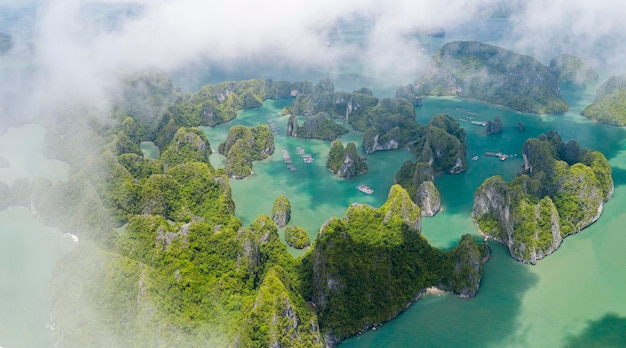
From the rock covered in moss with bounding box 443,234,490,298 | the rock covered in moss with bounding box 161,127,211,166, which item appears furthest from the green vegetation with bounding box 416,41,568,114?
the rock covered in moss with bounding box 443,234,490,298

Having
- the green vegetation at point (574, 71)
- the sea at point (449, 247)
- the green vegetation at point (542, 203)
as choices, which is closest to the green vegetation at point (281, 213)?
the sea at point (449, 247)

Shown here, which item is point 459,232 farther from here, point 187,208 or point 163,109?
point 163,109

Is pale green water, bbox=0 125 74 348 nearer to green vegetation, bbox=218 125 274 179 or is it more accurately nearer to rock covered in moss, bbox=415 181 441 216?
green vegetation, bbox=218 125 274 179

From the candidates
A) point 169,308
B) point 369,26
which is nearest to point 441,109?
point 169,308

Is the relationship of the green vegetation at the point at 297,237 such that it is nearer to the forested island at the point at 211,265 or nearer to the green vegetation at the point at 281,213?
the forested island at the point at 211,265

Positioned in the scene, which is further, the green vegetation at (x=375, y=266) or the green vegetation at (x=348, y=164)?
the green vegetation at (x=348, y=164)

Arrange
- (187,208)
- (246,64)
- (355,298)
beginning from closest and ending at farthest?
(355,298) < (187,208) < (246,64)

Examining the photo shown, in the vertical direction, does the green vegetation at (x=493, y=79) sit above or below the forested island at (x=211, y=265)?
below
